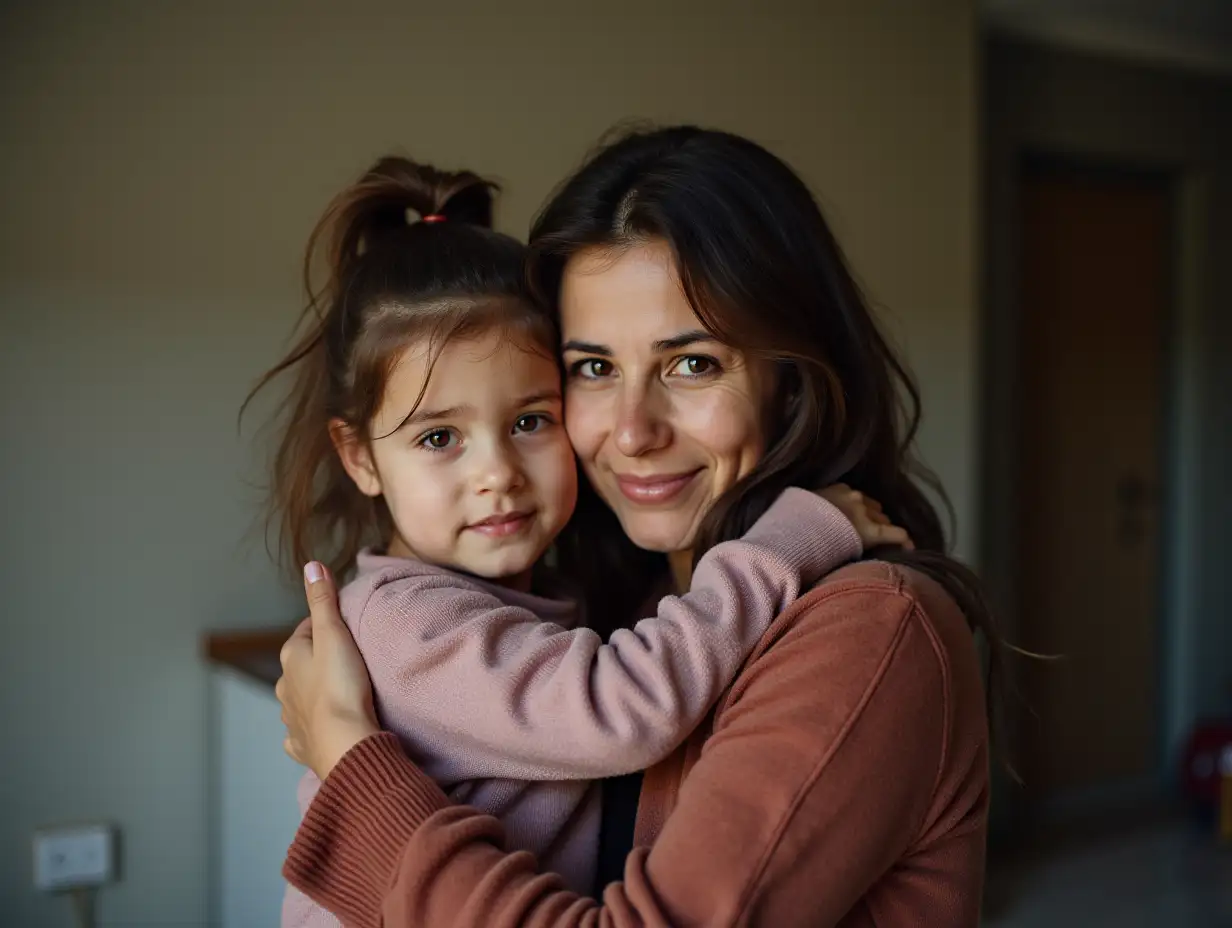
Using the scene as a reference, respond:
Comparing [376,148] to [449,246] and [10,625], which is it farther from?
[449,246]

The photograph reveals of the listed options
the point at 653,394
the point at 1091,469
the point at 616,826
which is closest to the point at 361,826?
the point at 616,826

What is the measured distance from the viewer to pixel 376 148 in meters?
2.88

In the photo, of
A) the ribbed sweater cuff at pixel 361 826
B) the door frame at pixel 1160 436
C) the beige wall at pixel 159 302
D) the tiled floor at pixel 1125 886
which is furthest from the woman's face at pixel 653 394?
the door frame at pixel 1160 436

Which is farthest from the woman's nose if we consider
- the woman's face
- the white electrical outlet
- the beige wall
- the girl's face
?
the white electrical outlet

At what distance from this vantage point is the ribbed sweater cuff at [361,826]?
95cm

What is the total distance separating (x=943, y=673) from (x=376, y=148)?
7.54ft

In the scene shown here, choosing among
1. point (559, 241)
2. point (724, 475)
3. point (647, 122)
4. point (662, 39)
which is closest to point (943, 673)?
point (724, 475)

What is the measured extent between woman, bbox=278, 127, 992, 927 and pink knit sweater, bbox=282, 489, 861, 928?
4 centimetres

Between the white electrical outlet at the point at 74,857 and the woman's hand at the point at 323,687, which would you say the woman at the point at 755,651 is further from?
the white electrical outlet at the point at 74,857

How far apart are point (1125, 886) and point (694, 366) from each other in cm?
337

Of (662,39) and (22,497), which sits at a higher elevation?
(662,39)

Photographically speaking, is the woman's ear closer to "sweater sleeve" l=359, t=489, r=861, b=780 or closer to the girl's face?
the girl's face

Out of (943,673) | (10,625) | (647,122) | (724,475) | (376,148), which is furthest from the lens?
(376,148)

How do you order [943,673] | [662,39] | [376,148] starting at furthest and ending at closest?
1. [662,39]
2. [376,148]
3. [943,673]
